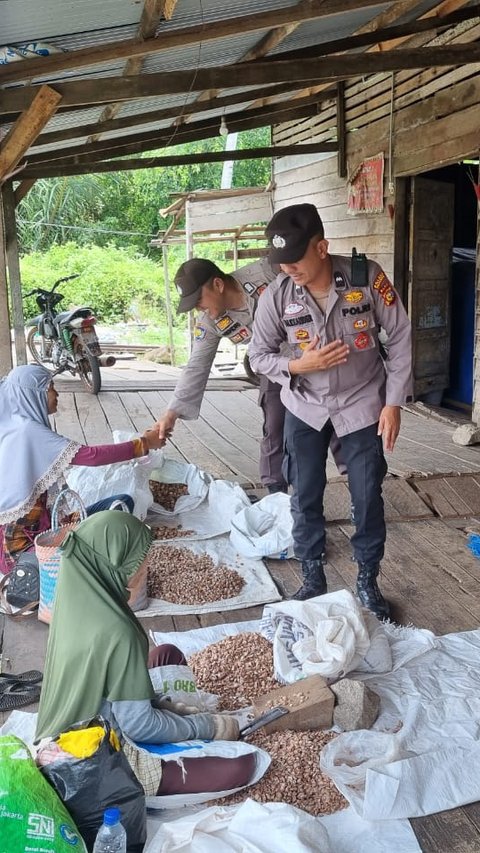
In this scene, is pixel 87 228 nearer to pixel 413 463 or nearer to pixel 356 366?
pixel 413 463

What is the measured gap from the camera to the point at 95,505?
346 centimetres

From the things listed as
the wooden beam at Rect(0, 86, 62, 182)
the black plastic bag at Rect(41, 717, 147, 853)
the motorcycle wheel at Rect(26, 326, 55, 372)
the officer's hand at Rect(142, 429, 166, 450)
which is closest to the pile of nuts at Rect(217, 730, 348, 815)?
the black plastic bag at Rect(41, 717, 147, 853)

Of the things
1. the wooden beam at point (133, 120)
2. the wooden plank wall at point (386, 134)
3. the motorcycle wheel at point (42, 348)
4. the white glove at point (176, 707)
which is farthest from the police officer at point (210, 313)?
the motorcycle wheel at point (42, 348)

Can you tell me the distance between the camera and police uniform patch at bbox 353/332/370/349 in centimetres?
282

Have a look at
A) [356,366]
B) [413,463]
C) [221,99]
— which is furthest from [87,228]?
[356,366]

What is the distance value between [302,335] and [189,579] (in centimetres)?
113

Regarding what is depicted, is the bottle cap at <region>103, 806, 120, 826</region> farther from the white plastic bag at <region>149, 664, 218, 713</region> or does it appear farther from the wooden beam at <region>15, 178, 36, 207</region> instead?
the wooden beam at <region>15, 178, 36, 207</region>

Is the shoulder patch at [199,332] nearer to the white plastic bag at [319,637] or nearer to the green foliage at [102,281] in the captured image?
the white plastic bag at [319,637]

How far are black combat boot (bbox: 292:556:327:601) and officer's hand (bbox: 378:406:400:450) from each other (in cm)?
59

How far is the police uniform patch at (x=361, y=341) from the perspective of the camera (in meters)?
2.82

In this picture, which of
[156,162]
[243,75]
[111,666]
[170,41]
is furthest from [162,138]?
[111,666]

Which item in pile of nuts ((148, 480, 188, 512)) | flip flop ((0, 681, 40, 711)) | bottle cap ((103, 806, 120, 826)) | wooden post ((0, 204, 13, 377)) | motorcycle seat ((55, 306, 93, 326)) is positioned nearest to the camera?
bottle cap ((103, 806, 120, 826))

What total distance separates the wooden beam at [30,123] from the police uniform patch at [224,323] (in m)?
1.55

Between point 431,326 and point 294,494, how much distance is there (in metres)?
4.78
